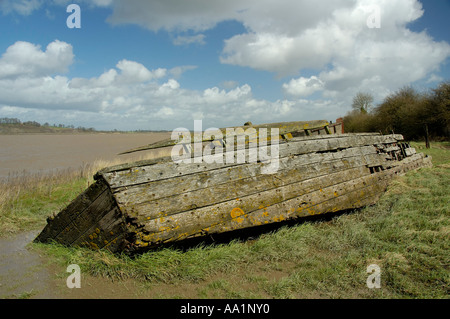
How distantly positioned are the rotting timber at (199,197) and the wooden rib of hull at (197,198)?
0.01m

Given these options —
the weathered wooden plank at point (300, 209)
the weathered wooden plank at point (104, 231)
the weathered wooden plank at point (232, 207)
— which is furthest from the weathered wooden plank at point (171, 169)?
the weathered wooden plank at point (300, 209)

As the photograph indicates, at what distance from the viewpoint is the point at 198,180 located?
12.7 feet

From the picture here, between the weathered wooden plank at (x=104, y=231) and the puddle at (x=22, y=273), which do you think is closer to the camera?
the puddle at (x=22, y=273)

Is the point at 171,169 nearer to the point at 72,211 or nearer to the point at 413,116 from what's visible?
the point at 72,211

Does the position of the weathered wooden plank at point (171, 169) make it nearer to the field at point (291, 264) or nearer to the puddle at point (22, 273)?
the field at point (291, 264)

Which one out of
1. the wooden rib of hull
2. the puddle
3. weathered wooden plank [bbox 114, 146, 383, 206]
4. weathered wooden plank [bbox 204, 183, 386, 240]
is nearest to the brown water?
the puddle

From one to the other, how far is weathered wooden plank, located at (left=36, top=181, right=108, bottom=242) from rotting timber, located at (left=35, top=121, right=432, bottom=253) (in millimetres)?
14

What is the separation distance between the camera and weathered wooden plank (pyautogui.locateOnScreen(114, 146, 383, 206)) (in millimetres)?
3449

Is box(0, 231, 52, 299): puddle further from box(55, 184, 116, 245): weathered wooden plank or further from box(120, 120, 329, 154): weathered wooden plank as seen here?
box(120, 120, 329, 154): weathered wooden plank

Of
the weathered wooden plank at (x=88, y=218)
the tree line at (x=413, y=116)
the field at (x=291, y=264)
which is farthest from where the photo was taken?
the tree line at (x=413, y=116)

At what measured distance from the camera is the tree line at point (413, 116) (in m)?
23.5

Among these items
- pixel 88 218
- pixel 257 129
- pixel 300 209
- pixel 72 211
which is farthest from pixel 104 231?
pixel 257 129

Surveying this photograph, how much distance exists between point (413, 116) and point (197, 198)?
29395mm
